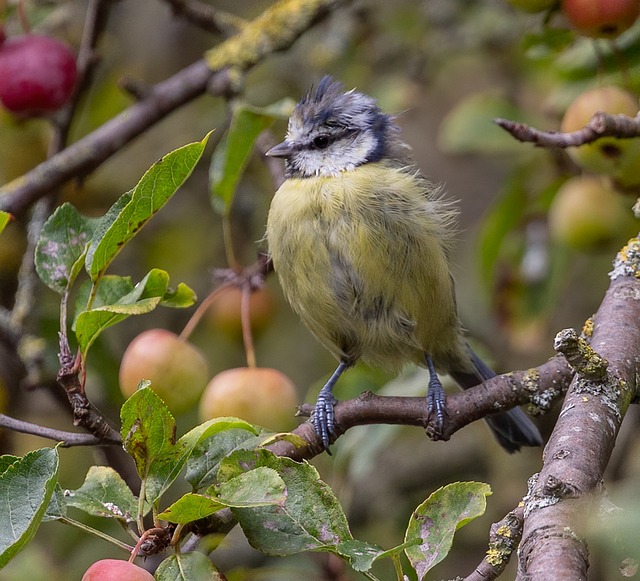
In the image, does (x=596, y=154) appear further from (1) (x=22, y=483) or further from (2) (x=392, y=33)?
(2) (x=392, y=33)

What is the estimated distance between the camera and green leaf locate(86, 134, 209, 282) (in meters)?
1.66

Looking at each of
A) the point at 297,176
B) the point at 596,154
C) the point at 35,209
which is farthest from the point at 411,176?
the point at 35,209

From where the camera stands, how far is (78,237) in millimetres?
1942

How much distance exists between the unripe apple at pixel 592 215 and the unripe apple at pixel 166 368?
1.15 meters

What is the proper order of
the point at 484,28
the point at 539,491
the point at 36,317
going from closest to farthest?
the point at 539,491, the point at 36,317, the point at 484,28

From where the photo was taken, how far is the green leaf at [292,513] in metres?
1.54

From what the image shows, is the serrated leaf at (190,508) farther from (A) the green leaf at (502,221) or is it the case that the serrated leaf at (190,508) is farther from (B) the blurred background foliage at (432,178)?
(A) the green leaf at (502,221)

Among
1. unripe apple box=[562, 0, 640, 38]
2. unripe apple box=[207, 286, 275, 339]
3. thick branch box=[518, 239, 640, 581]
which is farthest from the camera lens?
unripe apple box=[207, 286, 275, 339]

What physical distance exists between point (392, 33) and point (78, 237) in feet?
8.40

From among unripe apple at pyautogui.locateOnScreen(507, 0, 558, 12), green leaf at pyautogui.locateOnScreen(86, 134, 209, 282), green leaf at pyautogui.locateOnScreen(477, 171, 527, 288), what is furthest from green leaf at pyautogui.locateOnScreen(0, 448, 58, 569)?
green leaf at pyautogui.locateOnScreen(477, 171, 527, 288)

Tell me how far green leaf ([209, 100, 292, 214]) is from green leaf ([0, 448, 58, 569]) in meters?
1.23

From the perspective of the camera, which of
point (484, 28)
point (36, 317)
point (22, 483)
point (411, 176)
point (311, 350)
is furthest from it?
point (311, 350)

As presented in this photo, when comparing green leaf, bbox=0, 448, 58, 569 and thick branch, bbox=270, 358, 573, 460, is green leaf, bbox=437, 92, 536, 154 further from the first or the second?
green leaf, bbox=0, 448, 58, 569

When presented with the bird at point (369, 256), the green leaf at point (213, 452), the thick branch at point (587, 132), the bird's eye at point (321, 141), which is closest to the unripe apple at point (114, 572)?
the green leaf at point (213, 452)
